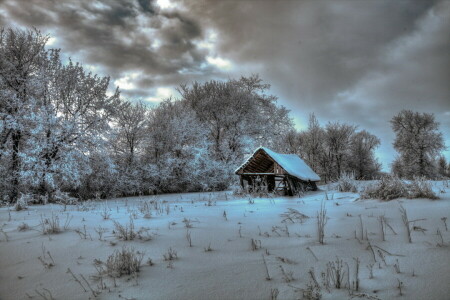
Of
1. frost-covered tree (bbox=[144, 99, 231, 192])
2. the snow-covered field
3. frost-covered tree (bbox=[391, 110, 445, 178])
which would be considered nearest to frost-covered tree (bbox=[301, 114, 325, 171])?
frost-covered tree (bbox=[391, 110, 445, 178])

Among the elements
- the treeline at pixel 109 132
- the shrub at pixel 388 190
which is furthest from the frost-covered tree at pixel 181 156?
the shrub at pixel 388 190

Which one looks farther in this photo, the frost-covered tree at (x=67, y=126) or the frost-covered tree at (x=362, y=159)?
the frost-covered tree at (x=362, y=159)

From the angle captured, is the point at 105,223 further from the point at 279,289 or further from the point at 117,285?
the point at 279,289

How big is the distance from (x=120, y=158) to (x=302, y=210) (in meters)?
17.6

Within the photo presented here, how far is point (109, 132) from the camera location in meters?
17.0

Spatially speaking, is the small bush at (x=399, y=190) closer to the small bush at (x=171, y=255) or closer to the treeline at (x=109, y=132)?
the small bush at (x=171, y=255)

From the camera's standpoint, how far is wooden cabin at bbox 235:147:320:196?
1311 centimetres

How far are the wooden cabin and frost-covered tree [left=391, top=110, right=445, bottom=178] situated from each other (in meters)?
20.8

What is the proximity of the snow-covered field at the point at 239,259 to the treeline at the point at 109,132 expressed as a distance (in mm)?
11478

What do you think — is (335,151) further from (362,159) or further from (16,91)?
(16,91)

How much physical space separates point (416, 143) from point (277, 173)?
85.6ft

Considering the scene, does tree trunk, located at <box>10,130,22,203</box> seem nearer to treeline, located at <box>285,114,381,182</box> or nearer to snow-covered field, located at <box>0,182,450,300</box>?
snow-covered field, located at <box>0,182,450,300</box>

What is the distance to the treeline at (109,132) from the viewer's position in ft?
44.0

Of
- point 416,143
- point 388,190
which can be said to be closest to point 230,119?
point 388,190
